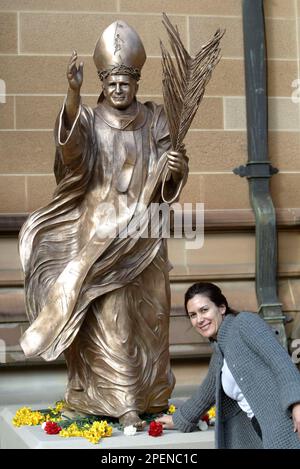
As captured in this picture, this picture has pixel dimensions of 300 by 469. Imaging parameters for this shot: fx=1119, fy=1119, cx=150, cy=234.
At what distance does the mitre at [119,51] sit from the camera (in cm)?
545

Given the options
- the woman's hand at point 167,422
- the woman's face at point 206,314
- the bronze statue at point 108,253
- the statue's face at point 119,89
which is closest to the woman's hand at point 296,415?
the woman's face at point 206,314

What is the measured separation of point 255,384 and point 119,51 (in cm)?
229

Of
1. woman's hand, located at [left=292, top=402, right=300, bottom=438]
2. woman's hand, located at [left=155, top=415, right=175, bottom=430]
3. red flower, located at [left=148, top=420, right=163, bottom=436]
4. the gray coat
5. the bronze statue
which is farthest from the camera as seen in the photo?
the bronze statue

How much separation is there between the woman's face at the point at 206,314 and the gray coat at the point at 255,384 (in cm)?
6

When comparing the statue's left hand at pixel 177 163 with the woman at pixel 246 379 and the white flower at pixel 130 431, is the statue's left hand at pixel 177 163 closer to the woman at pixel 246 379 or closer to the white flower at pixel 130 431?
the white flower at pixel 130 431

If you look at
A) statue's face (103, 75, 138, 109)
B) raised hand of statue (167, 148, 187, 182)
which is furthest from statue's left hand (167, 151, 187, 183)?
statue's face (103, 75, 138, 109)

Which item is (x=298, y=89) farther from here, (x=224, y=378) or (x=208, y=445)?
(x=224, y=378)

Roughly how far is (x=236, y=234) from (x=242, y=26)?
1523 mm

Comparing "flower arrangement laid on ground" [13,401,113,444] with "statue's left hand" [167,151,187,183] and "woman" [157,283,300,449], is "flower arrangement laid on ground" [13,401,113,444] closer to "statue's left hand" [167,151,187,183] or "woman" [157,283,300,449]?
"woman" [157,283,300,449]

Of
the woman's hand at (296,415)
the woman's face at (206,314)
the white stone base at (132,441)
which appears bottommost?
the white stone base at (132,441)

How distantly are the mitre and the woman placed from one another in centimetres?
176

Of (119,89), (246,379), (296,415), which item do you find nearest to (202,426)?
(246,379)

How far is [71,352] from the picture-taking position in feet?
18.6

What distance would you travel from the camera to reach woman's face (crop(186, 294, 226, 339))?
398 cm
